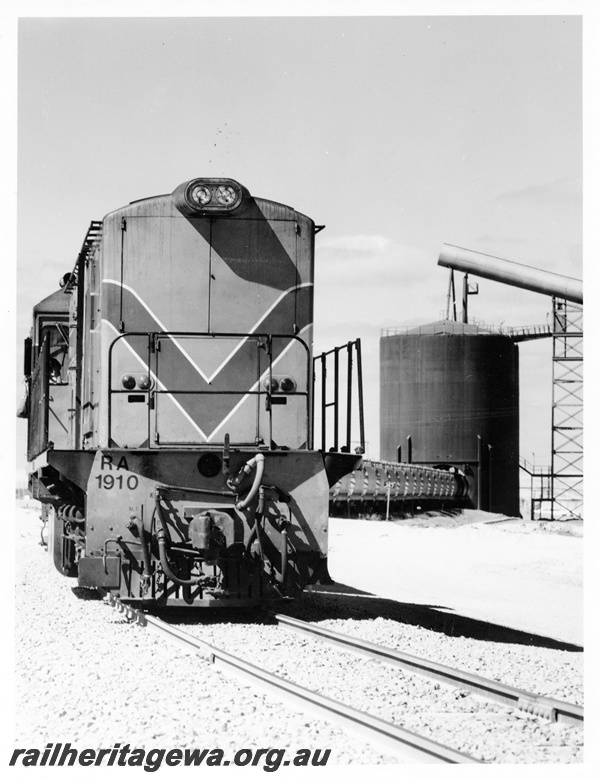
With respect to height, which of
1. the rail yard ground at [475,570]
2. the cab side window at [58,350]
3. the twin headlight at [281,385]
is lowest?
the rail yard ground at [475,570]

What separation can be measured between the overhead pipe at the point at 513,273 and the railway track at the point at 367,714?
25514 millimetres

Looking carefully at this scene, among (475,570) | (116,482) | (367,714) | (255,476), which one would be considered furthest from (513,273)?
(367,714)

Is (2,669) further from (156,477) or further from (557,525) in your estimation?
(557,525)

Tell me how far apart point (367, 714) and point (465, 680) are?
3.82ft

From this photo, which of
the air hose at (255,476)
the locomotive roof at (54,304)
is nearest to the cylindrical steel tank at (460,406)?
the locomotive roof at (54,304)

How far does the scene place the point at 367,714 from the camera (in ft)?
18.2

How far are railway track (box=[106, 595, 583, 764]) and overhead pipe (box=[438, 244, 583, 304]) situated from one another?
1004 inches

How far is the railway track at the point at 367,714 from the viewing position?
198 inches

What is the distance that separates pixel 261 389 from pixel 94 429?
5.89 feet

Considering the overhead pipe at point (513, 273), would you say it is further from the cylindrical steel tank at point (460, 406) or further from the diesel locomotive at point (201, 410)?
the diesel locomotive at point (201, 410)

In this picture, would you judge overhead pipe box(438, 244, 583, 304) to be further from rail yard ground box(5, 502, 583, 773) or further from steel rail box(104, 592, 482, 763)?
steel rail box(104, 592, 482, 763)

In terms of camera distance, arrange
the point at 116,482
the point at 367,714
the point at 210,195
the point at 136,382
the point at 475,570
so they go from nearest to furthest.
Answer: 1. the point at 367,714
2. the point at 116,482
3. the point at 136,382
4. the point at 210,195
5. the point at 475,570

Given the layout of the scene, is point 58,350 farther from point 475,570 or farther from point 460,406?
point 460,406

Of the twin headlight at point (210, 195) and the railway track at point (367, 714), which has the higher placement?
the twin headlight at point (210, 195)
